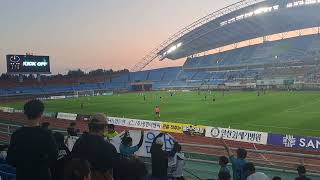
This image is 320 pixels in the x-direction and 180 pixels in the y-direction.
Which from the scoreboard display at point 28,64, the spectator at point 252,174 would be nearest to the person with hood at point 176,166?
the spectator at point 252,174

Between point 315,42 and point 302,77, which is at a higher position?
point 315,42

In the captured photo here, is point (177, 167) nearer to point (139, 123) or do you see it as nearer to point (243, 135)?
point (243, 135)

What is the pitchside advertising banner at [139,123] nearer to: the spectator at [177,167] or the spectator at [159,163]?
the spectator at [177,167]

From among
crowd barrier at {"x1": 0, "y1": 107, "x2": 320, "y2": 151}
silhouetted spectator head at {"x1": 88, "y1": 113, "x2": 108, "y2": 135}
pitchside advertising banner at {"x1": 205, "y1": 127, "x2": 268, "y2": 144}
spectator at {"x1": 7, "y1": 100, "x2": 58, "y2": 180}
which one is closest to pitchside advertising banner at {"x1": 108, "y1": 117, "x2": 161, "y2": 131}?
crowd barrier at {"x1": 0, "y1": 107, "x2": 320, "y2": 151}

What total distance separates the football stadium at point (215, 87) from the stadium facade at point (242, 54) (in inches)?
9.7

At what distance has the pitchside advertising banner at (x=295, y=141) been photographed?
21.7 meters

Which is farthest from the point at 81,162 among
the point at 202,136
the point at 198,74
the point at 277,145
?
the point at 198,74

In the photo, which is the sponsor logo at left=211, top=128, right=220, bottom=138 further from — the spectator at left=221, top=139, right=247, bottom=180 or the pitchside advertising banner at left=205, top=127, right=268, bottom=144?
the spectator at left=221, top=139, right=247, bottom=180

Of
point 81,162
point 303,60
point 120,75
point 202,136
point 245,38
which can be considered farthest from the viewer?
point 120,75

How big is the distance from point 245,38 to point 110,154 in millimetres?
103177

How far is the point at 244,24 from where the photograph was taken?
94125mm

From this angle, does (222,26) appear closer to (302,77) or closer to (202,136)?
(302,77)

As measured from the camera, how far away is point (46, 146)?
4512mm

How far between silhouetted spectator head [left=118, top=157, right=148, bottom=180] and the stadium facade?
74751 millimetres
